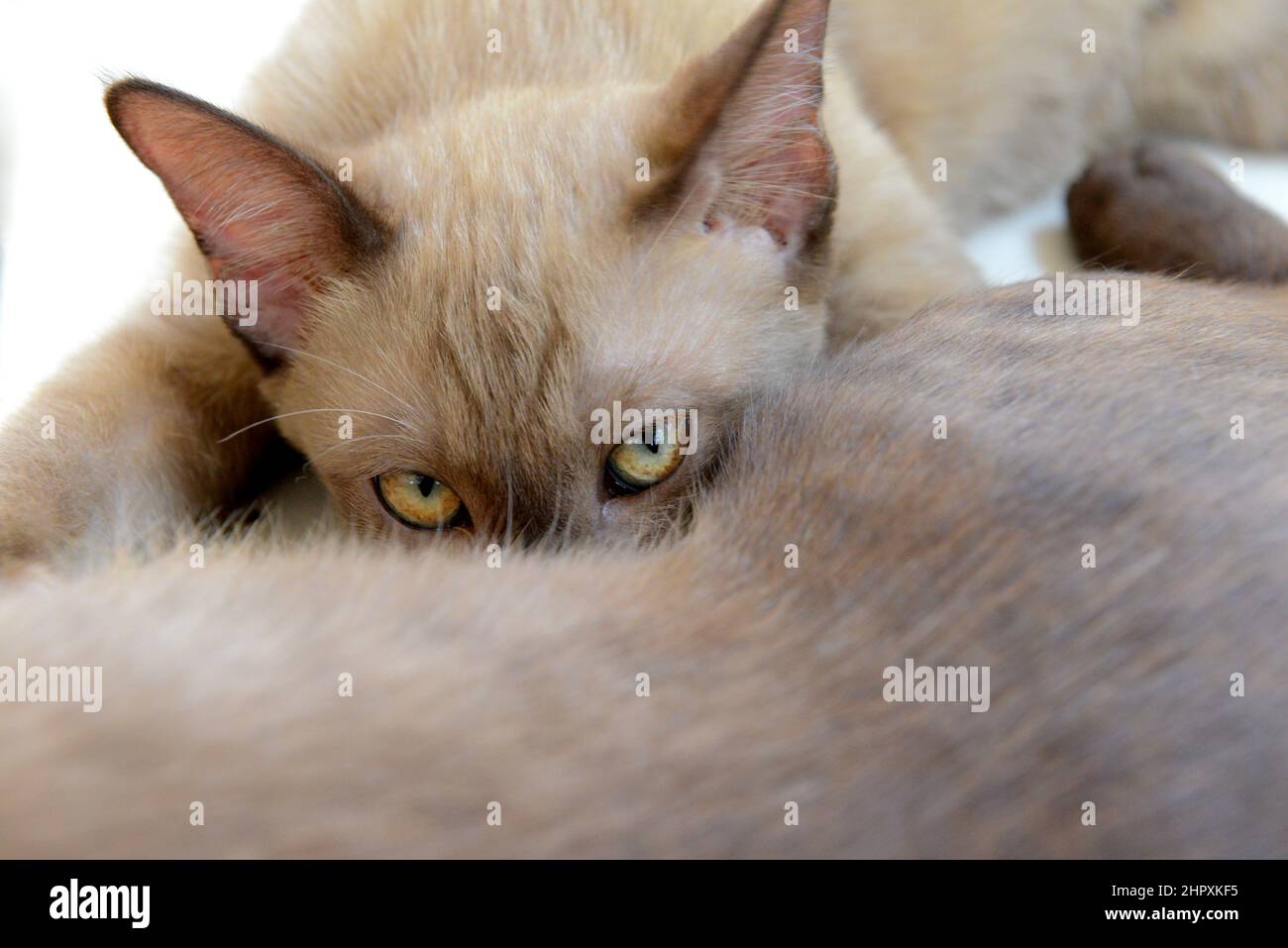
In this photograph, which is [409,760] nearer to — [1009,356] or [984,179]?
[1009,356]

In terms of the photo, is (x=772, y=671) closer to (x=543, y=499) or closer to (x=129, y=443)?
(x=543, y=499)

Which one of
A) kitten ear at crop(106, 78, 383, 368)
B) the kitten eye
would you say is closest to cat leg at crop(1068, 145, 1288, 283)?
the kitten eye

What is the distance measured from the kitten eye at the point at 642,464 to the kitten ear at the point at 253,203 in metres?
0.35

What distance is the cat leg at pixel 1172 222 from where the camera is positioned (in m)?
1.63

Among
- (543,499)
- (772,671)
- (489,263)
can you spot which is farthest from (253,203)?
(772,671)

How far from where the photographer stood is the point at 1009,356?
3.59ft

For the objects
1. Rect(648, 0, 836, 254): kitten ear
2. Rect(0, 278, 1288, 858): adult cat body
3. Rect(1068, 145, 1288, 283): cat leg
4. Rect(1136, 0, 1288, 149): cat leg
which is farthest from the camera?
Rect(1136, 0, 1288, 149): cat leg

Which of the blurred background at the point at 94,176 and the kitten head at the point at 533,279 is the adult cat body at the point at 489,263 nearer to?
the kitten head at the point at 533,279

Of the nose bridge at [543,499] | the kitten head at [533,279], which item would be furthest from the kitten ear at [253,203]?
the nose bridge at [543,499]

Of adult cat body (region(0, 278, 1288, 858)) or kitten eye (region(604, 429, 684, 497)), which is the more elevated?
kitten eye (region(604, 429, 684, 497))

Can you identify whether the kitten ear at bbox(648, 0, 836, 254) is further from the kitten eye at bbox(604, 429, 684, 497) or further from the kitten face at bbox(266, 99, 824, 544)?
the kitten eye at bbox(604, 429, 684, 497)

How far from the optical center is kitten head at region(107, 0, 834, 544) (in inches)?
46.3
